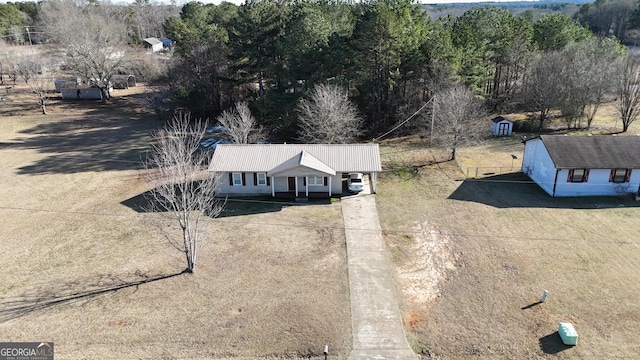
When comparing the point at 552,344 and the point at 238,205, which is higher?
the point at 238,205

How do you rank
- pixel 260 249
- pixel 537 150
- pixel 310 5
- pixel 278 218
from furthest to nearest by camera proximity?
pixel 310 5
pixel 537 150
pixel 278 218
pixel 260 249

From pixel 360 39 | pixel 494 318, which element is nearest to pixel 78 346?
pixel 494 318

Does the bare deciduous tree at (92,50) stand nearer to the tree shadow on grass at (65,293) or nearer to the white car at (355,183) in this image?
the white car at (355,183)

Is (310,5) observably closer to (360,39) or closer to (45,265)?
(360,39)

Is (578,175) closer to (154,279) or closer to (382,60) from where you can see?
(382,60)

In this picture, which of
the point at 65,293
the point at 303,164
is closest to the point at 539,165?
the point at 303,164

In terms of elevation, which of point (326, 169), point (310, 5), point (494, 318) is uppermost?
point (310, 5)

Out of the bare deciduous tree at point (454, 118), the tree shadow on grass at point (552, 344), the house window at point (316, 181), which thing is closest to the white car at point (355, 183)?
the house window at point (316, 181)
